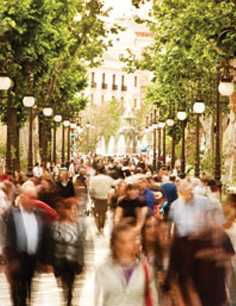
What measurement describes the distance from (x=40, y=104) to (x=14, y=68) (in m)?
22.1

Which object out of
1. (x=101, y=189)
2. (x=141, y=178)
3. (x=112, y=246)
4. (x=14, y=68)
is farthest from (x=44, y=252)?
(x=14, y=68)

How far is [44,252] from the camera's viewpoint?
14.3 m

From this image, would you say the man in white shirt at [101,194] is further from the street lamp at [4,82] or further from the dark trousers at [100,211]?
the street lamp at [4,82]

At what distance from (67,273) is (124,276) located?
4921mm

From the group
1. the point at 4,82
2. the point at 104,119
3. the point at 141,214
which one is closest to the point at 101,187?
the point at 4,82

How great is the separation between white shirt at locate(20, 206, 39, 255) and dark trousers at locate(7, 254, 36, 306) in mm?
106

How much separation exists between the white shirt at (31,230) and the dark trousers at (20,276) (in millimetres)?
106

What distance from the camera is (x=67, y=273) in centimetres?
1445

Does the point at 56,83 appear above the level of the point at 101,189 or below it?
above

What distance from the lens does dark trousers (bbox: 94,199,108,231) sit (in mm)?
28859

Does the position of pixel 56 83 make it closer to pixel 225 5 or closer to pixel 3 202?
pixel 225 5

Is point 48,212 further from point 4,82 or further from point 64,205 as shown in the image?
point 4,82

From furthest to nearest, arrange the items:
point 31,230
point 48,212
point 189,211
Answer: point 189,211 < point 48,212 < point 31,230

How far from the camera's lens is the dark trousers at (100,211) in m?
28.9
